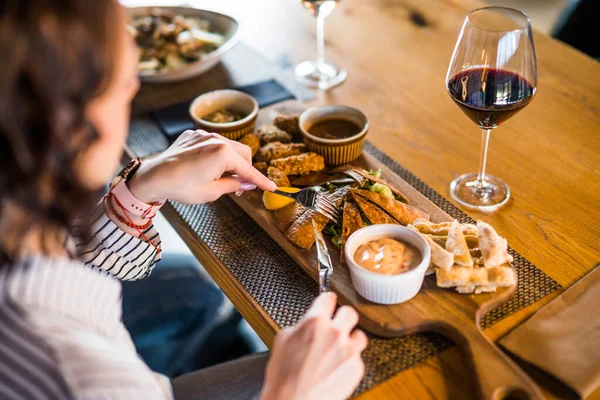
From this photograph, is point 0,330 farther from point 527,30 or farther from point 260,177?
point 527,30

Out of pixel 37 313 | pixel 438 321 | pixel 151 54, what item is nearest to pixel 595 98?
pixel 438 321

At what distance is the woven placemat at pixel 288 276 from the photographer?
1.03 metres

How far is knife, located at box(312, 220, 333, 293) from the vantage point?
113 centimetres

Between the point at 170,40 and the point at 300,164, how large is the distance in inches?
35.2

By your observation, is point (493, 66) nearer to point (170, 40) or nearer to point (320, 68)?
point (320, 68)

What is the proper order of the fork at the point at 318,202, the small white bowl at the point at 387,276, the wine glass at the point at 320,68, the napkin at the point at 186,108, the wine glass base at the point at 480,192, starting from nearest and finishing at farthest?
1. the small white bowl at the point at 387,276
2. the fork at the point at 318,202
3. the wine glass base at the point at 480,192
4. the napkin at the point at 186,108
5. the wine glass at the point at 320,68

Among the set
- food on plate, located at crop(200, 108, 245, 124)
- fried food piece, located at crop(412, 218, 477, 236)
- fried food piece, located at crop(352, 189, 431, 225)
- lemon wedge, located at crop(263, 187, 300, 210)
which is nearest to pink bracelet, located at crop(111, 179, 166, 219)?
lemon wedge, located at crop(263, 187, 300, 210)

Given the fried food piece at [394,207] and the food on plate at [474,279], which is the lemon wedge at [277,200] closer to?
the fried food piece at [394,207]

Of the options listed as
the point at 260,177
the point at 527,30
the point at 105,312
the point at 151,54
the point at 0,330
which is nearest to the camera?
the point at 0,330

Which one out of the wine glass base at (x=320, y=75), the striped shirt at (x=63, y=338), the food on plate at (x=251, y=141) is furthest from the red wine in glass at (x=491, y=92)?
the striped shirt at (x=63, y=338)

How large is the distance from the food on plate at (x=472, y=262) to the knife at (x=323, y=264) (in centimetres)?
20

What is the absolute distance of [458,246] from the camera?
1092mm

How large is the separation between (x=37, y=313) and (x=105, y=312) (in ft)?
0.41

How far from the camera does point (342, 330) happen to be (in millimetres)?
940
